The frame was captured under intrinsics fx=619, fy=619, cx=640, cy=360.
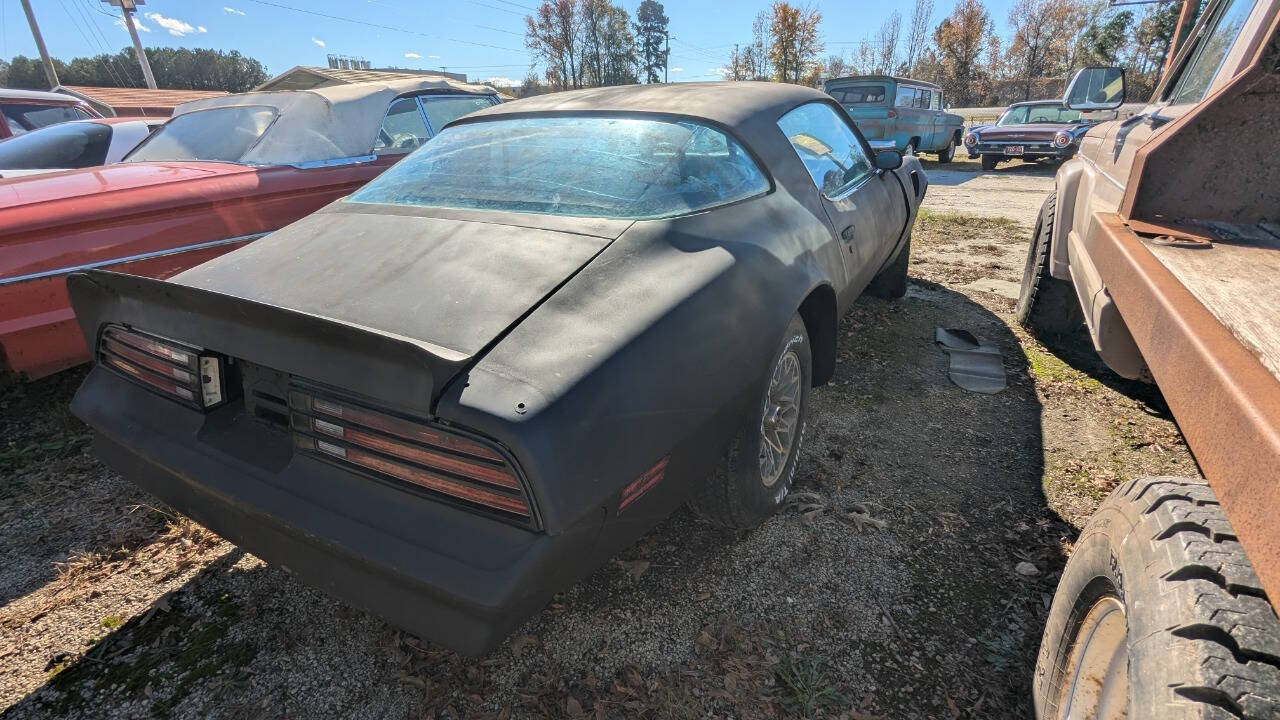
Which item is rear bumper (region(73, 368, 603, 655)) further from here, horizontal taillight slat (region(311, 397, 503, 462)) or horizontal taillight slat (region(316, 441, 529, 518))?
horizontal taillight slat (region(311, 397, 503, 462))

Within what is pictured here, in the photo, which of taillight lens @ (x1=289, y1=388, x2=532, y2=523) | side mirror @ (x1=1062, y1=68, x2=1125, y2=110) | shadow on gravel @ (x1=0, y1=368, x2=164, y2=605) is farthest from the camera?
side mirror @ (x1=1062, y1=68, x2=1125, y2=110)

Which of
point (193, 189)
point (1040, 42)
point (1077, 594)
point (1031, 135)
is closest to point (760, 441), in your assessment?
point (1077, 594)

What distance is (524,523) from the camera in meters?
1.34

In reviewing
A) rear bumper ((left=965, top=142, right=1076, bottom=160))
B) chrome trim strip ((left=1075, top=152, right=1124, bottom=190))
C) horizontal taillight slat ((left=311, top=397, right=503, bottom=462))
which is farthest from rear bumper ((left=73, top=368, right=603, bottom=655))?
rear bumper ((left=965, top=142, right=1076, bottom=160))

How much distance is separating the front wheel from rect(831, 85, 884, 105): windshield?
1281 centimetres

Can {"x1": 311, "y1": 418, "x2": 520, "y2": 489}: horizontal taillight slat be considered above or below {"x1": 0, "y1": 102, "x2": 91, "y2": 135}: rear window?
below

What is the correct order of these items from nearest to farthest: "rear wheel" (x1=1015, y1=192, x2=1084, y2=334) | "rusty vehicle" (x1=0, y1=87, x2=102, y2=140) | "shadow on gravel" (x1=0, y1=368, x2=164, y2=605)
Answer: "shadow on gravel" (x1=0, y1=368, x2=164, y2=605)
"rear wheel" (x1=1015, y1=192, x2=1084, y2=334)
"rusty vehicle" (x1=0, y1=87, x2=102, y2=140)

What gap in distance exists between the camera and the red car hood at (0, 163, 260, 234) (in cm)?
285

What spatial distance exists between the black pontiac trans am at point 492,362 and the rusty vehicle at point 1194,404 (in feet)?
3.15

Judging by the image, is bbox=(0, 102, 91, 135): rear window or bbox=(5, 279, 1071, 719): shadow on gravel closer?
bbox=(5, 279, 1071, 719): shadow on gravel

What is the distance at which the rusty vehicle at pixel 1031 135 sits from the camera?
1258cm

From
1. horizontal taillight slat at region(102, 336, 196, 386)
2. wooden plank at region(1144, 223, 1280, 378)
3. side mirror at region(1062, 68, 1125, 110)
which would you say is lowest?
horizontal taillight slat at region(102, 336, 196, 386)

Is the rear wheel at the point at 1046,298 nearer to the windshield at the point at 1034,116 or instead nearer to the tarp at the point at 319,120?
the tarp at the point at 319,120

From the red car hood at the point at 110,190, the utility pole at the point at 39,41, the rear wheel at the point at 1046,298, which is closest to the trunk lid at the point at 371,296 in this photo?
the red car hood at the point at 110,190
